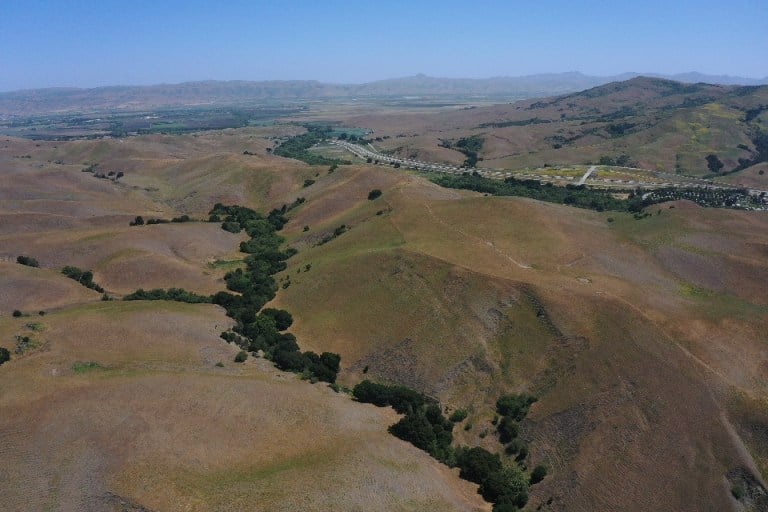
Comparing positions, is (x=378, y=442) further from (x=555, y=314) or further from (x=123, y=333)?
(x=123, y=333)

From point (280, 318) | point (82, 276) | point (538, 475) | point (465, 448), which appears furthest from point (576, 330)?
point (82, 276)

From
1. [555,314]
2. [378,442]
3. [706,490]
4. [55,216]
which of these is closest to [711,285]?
[555,314]

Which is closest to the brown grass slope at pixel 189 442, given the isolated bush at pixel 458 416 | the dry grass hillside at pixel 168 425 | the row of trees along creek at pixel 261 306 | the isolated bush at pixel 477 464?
the dry grass hillside at pixel 168 425

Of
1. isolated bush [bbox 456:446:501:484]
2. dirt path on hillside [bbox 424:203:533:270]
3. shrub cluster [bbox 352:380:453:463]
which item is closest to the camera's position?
isolated bush [bbox 456:446:501:484]

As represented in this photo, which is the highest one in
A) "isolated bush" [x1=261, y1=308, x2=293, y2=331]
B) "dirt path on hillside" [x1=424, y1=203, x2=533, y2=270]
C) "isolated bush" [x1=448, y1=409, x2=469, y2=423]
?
"dirt path on hillside" [x1=424, y1=203, x2=533, y2=270]

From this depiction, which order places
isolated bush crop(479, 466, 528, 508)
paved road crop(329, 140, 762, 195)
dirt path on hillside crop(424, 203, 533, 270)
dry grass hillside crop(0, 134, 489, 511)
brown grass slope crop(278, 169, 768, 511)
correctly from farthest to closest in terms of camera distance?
paved road crop(329, 140, 762, 195) → dirt path on hillside crop(424, 203, 533, 270) → brown grass slope crop(278, 169, 768, 511) → isolated bush crop(479, 466, 528, 508) → dry grass hillside crop(0, 134, 489, 511)

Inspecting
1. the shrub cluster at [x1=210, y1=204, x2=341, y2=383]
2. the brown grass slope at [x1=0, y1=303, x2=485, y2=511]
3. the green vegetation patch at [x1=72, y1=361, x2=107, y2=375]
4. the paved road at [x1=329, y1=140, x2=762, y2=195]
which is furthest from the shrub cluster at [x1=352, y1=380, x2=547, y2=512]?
the paved road at [x1=329, y1=140, x2=762, y2=195]

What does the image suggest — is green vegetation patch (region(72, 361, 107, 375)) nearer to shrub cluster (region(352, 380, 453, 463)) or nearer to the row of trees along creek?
the row of trees along creek

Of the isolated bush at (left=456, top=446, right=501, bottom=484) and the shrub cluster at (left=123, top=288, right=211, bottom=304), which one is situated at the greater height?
the shrub cluster at (left=123, top=288, right=211, bottom=304)

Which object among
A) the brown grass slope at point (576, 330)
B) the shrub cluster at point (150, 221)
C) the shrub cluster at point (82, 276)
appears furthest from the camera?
the shrub cluster at point (150, 221)

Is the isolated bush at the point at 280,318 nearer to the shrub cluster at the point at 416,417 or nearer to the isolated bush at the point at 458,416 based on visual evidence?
the shrub cluster at the point at 416,417

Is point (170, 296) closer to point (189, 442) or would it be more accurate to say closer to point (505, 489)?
point (189, 442)

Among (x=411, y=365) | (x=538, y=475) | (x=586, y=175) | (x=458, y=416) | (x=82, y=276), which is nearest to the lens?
(x=538, y=475)
